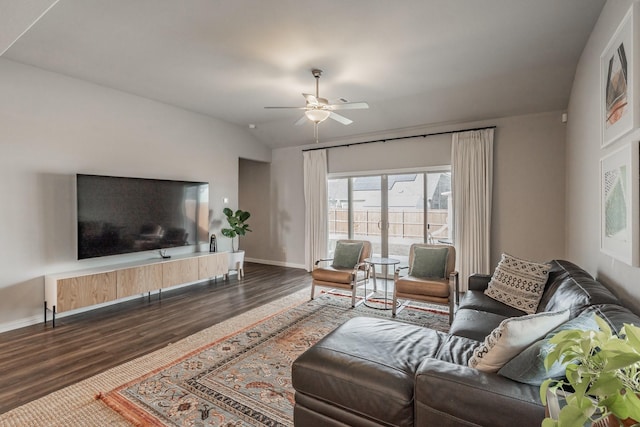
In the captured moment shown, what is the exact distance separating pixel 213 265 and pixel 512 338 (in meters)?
4.73

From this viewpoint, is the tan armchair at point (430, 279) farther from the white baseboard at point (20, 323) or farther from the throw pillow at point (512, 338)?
the white baseboard at point (20, 323)

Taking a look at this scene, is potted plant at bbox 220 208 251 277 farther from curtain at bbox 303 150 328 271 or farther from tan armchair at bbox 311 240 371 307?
tan armchair at bbox 311 240 371 307

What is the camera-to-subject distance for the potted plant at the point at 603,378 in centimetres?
66

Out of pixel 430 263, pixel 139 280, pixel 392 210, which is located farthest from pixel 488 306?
pixel 139 280

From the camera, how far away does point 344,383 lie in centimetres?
163

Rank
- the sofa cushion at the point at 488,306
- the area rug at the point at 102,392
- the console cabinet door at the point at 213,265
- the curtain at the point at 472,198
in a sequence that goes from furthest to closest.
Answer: the console cabinet door at the point at 213,265 < the curtain at the point at 472,198 < the sofa cushion at the point at 488,306 < the area rug at the point at 102,392

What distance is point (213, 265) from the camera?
5.28 m

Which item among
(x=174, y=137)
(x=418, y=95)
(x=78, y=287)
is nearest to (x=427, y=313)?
(x=418, y=95)

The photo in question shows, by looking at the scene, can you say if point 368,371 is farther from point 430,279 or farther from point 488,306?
point 430,279

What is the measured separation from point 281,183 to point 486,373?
19.8 feet

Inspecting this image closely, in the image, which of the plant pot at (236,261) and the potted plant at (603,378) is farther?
the plant pot at (236,261)

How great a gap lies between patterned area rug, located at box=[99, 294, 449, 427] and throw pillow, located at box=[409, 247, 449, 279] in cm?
65

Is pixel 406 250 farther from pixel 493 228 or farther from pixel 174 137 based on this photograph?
pixel 174 137

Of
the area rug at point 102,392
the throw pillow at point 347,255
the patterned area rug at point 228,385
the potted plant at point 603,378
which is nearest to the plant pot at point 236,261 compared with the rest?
the throw pillow at point 347,255
